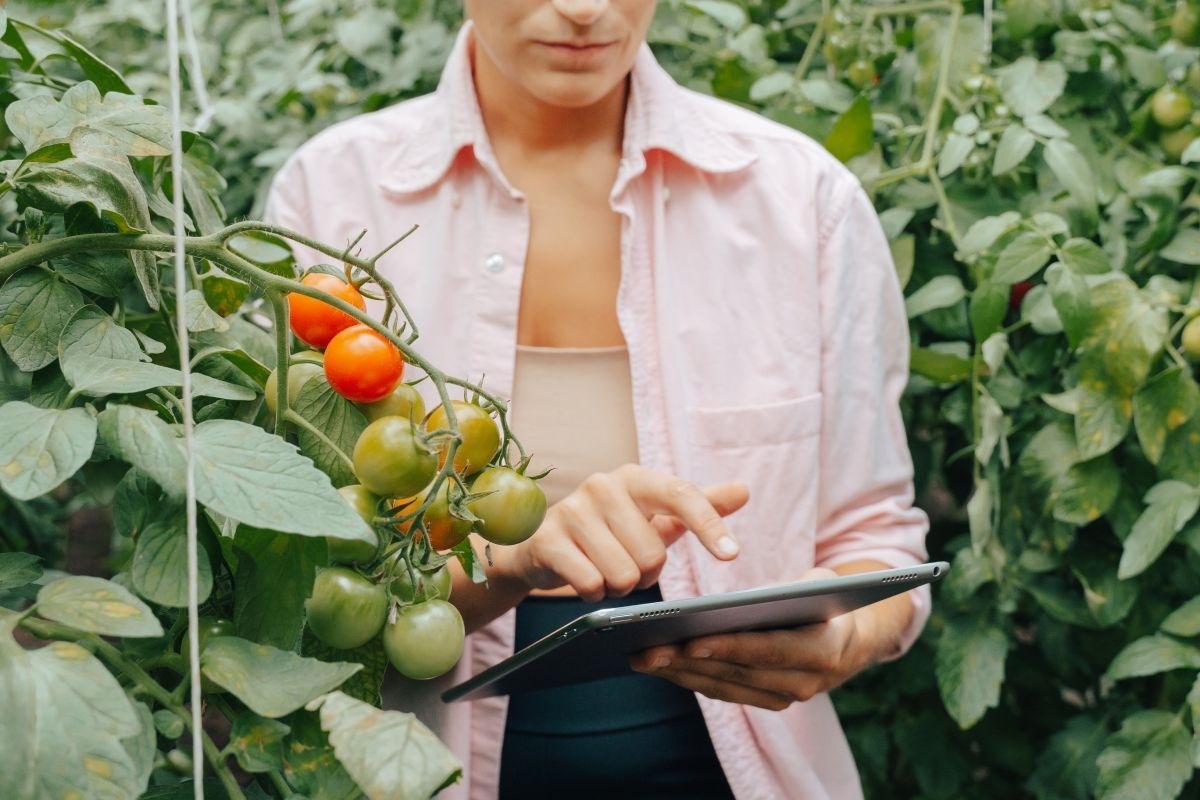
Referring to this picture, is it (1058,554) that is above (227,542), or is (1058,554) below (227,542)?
below

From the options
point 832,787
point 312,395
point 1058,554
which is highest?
point 312,395

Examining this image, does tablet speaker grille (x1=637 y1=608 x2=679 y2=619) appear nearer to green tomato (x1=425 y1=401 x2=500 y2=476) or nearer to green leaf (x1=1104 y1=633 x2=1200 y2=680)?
green tomato (x1=425 y1=401 x2=500 y2=476)

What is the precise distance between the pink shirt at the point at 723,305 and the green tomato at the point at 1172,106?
317 millimetres

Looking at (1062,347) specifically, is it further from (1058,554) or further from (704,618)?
(704,618)

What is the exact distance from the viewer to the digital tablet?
0.59 m

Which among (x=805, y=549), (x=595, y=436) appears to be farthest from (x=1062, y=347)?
(x=595, y=436)

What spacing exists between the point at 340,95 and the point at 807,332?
712mm

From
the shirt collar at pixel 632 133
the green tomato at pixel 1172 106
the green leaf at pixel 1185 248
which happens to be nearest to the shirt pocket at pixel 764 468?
the shirt collar at pixel 632 133

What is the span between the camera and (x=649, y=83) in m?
1.11

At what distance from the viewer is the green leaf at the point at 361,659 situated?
0.54 m

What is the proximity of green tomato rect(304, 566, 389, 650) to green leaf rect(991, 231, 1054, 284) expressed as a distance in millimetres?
732

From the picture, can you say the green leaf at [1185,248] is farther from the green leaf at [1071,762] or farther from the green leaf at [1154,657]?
the green leaf at [1071,762]

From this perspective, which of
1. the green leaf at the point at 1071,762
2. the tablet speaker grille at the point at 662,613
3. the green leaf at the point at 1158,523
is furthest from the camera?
the green leaf at the point at 1071,762

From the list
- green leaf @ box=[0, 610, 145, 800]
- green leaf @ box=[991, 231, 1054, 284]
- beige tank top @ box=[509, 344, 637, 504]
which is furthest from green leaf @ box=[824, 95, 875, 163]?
green leaf @ box=[0, 610, 145, 800]
